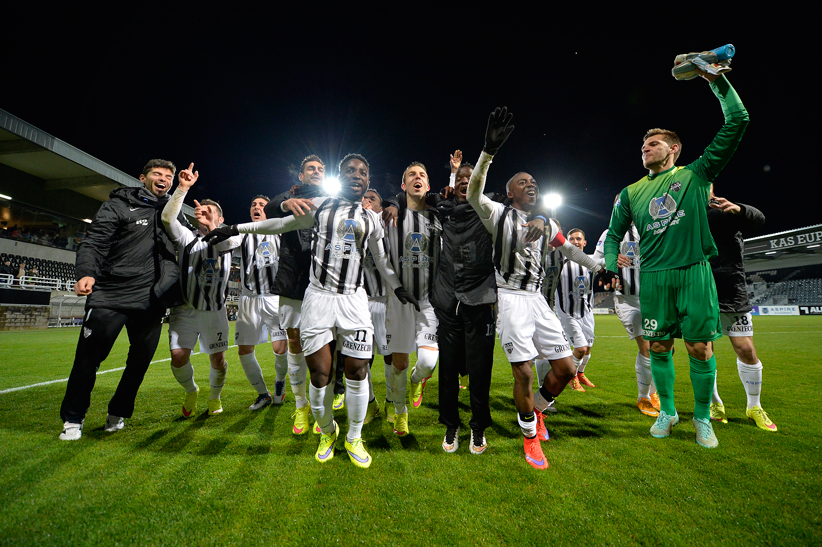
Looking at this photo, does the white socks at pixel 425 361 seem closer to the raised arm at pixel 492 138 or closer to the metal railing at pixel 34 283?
the raised arm at pixel 492 138

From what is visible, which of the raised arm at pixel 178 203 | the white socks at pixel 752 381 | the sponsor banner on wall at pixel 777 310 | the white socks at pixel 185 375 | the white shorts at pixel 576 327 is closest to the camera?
the raised arm at pixel 178 203

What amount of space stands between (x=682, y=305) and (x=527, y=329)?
4.34 ft

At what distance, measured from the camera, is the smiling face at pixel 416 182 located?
12.7 ft

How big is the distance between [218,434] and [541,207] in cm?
351

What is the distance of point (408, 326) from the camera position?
3.73 metres

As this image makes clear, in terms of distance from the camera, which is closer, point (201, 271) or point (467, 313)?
point (467, 313)

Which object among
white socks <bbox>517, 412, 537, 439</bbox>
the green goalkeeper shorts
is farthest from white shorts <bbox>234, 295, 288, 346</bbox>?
the green goalkeeper shorts

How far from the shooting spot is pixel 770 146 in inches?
1123

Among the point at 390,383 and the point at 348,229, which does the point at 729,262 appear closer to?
the point at 390,383

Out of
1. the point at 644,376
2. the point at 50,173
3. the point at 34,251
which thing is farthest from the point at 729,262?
the point at 34,251

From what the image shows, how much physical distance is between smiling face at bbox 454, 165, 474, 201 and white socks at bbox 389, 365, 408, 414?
1896mm

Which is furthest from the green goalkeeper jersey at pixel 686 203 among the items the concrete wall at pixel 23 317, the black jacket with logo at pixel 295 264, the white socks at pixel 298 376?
the concrete wall at pixel 23 317

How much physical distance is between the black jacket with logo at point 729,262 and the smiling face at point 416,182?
2880 millimetres

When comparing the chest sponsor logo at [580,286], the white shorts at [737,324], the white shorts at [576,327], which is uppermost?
the chest sponsor logo at [580,286]
